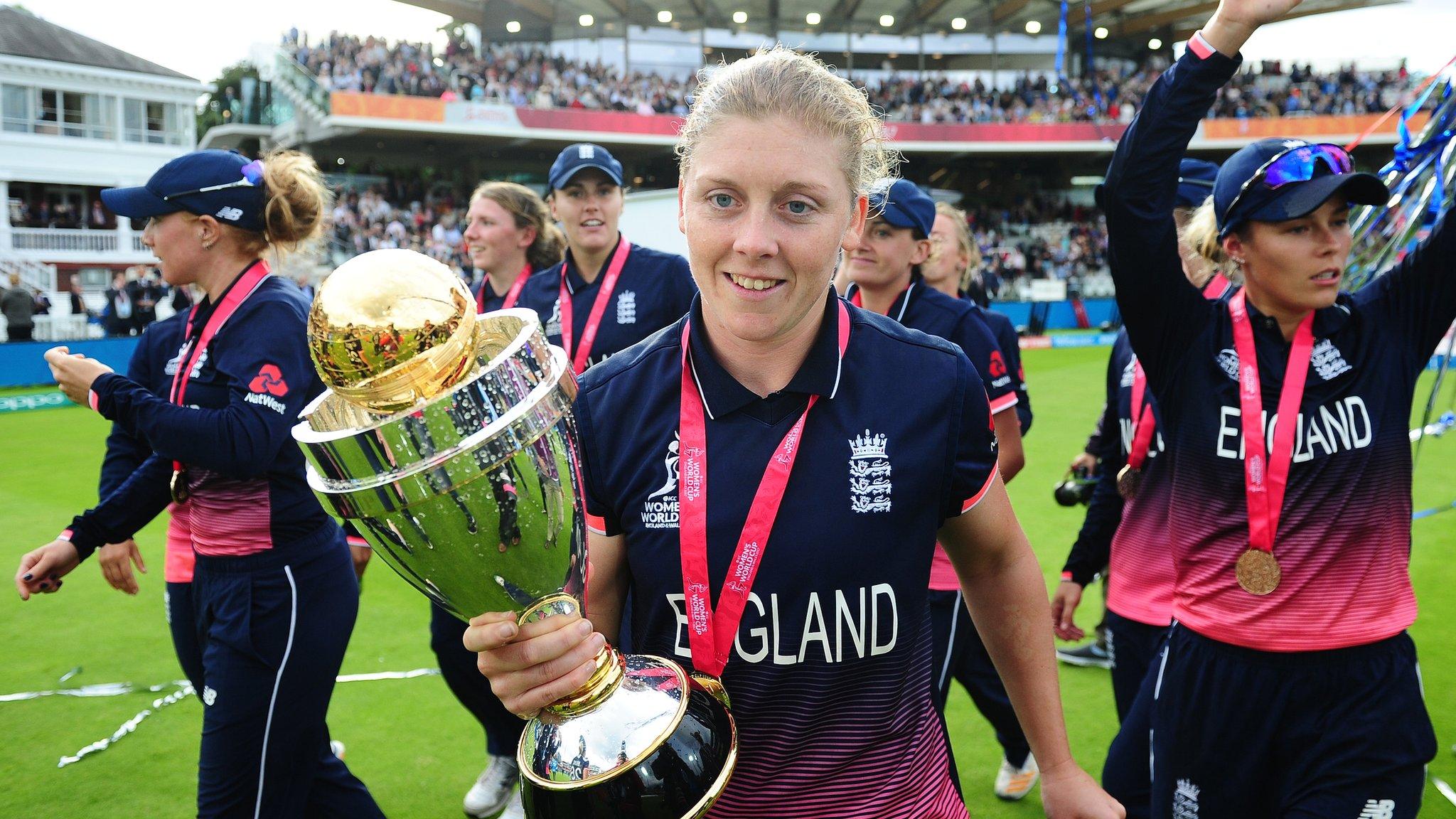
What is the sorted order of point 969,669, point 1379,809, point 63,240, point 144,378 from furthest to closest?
1. point 63,240
2. point 969,669
3. point 144,378
4. point 1379,809

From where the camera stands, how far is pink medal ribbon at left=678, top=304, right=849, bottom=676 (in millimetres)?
1727

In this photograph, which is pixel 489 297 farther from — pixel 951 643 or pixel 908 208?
pixel 951 643

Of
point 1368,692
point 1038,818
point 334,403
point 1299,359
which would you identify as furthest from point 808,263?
point 1038,818

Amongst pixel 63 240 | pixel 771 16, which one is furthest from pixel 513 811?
pixel 771 16

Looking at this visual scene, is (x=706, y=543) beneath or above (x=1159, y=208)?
beneath

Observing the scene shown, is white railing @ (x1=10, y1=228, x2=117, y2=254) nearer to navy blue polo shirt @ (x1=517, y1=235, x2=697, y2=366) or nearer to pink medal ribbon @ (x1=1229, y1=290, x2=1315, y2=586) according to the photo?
navy blue polo shirt @ (x1=517, y1=235, x2=697, y2=366)

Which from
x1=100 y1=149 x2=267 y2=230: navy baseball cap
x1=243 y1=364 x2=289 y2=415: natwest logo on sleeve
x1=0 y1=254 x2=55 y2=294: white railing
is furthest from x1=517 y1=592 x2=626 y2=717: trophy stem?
x1=0 y1=254 x2=55 y2=294: white railing

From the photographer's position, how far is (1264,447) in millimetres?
2557

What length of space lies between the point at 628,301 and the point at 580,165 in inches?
28.5

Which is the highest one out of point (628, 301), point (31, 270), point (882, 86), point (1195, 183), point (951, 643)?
point (882, 86)

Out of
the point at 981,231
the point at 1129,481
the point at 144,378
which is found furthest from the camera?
the point at 981,231

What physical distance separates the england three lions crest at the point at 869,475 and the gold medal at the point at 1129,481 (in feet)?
7.32

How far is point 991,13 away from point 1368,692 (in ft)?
137

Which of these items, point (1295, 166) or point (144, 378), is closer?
point (1295, 166)
